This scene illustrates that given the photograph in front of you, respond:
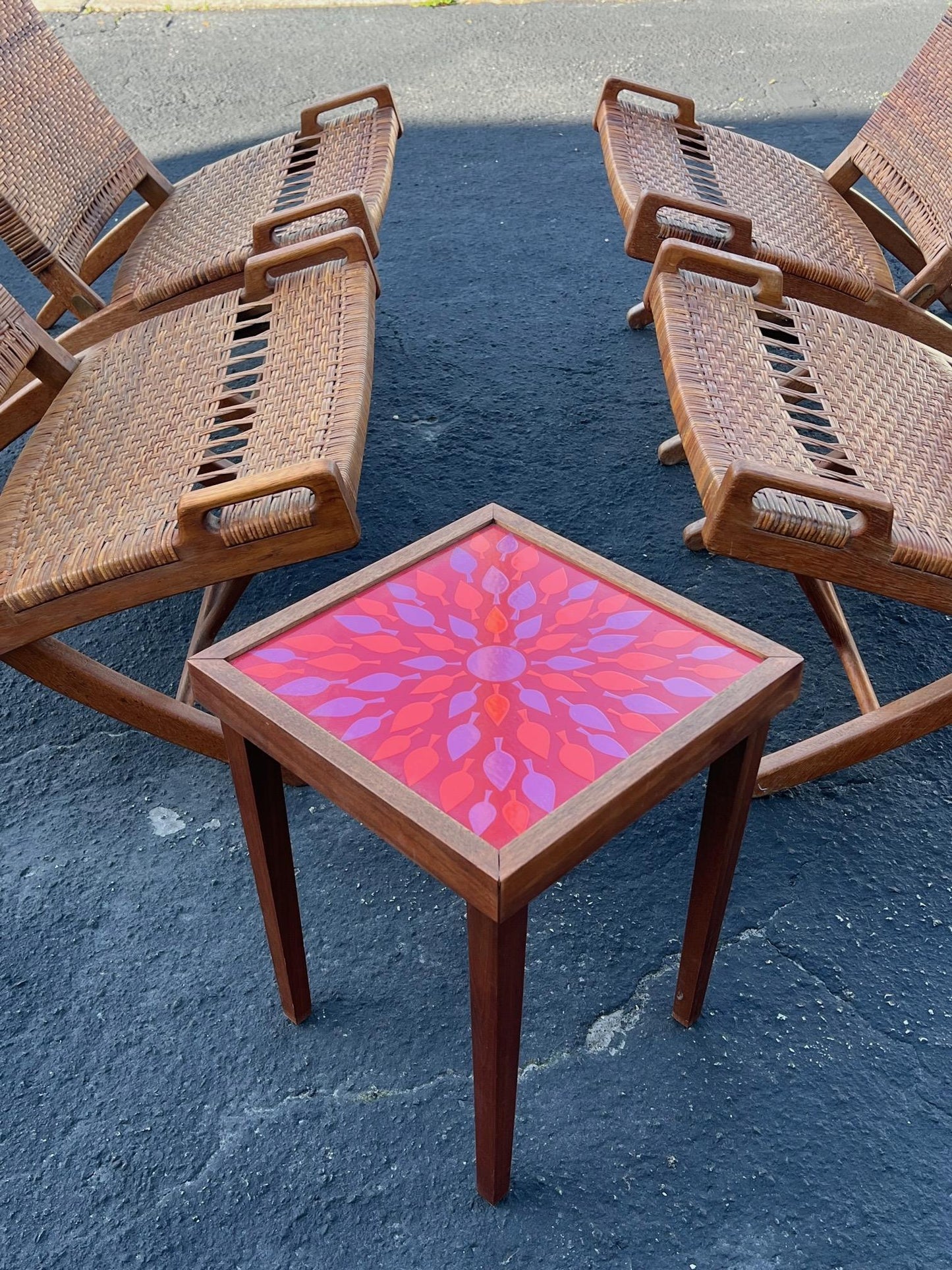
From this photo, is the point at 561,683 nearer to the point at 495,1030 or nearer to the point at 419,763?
the point at 419,763

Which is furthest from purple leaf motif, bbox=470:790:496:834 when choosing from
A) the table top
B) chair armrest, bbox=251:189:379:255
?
chair armrest, bbox=251:189:379:255

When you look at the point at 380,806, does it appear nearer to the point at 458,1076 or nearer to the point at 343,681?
the point at 343,681

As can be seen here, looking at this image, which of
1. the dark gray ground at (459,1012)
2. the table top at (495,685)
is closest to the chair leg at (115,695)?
the dark gray ground at (459,1012)

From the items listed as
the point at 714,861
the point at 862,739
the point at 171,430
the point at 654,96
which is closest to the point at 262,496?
the point at 171,430

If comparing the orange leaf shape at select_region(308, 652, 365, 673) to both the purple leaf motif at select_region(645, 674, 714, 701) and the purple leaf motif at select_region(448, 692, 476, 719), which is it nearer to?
the purple leaf motif at select_region(448, 692, 476, 719)

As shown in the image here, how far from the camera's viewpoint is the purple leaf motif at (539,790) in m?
1.05

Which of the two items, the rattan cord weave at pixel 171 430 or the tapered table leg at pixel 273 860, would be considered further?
the rattan cord weave at pixel 171 430

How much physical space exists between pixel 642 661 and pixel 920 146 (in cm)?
161

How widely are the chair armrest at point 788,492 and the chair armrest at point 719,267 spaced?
1.88 feet

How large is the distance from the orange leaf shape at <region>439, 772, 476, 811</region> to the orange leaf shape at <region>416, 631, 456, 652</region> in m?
0.18

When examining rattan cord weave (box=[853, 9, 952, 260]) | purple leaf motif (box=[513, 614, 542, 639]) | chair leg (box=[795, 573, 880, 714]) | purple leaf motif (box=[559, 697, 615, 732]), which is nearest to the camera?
purple leaf motif (box=[559, 697, 615, 732])

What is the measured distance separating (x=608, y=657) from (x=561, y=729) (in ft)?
0.40

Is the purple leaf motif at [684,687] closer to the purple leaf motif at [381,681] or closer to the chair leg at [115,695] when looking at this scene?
the purple leaf motif at [381,681]

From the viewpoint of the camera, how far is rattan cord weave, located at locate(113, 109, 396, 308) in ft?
6.83
